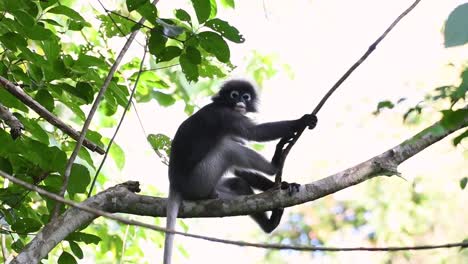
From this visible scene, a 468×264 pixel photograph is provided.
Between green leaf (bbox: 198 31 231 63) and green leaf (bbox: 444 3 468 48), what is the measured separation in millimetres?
1556

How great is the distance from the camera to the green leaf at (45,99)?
9.76 ft

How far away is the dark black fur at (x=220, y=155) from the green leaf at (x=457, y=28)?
9.00 feet

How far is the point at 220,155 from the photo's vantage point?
166 inches

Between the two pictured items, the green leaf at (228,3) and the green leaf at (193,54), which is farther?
the green leaf at (228,3)

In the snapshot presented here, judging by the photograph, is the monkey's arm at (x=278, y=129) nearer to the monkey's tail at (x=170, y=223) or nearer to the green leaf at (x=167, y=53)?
the monkey's tail at (x=170, y=223)

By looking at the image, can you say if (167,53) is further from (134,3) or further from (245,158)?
(245,158)

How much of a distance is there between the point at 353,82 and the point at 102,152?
10098 mm

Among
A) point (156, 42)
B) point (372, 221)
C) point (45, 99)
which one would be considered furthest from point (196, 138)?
point (372, 221)

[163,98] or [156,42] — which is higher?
[163,98]

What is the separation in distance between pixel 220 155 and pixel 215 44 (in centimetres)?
161

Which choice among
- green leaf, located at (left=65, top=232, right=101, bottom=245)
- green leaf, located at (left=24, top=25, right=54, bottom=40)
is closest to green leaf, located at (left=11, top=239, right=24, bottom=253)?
green leaf, located at (left=65, top=232, right=101, bottom=245)

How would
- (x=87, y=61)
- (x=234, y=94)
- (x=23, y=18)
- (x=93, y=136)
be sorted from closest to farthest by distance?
(x=23, y=18) < (x=87, y=61) < (x=93, y=136) < (x=234, y=94)

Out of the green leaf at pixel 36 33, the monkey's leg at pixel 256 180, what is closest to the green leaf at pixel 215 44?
the green leaf at pixel 36 33

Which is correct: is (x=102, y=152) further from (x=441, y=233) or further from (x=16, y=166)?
(x=441, y=233)
